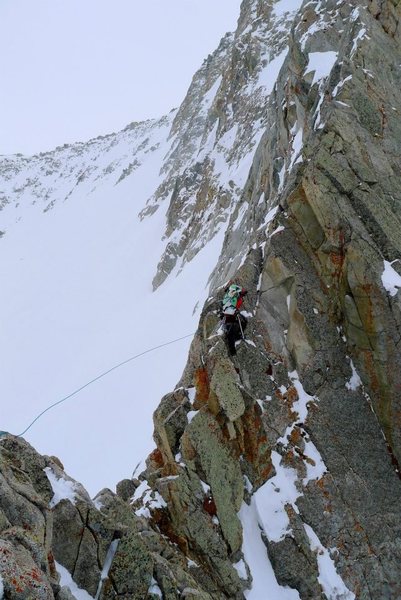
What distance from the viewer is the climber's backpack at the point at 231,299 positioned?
13109 millimetres

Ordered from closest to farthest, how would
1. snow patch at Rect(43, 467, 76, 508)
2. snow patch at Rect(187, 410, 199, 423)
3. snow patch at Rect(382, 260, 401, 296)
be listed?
snow patch at Rect(43, 467, 76, 508) < snow patch at Rect(187, 410, 199, 423) < snow patch at Rect(382, 260, 401, 296)

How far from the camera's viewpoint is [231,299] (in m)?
13.3

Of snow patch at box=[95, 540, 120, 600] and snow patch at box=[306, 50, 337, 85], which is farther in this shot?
snow patch at box=[306, 50, 337, 85]

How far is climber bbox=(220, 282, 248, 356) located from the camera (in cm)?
1315

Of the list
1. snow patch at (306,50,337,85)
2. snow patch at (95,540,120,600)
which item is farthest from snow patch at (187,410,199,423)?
snow patch at (306,50,337,85)

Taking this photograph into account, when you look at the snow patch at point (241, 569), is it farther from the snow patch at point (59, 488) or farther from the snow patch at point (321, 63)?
the snow patch at point (321, 63)

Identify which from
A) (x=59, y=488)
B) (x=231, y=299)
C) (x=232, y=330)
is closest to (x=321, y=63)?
(x=231, y=299)

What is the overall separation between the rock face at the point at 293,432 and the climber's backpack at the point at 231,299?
0.65 m

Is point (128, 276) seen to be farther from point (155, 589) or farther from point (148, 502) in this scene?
point (155, 589)

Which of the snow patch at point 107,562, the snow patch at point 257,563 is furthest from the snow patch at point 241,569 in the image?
the snow patch at point 107,562

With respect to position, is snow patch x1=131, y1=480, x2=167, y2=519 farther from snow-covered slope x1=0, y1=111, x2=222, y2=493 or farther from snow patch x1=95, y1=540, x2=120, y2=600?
snow-covered slope x1=0, y1=111, x2=222, y2=493

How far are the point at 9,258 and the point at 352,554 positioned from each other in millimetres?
79068

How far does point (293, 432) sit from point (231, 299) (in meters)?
3.58

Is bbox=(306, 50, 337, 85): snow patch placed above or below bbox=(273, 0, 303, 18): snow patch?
below
